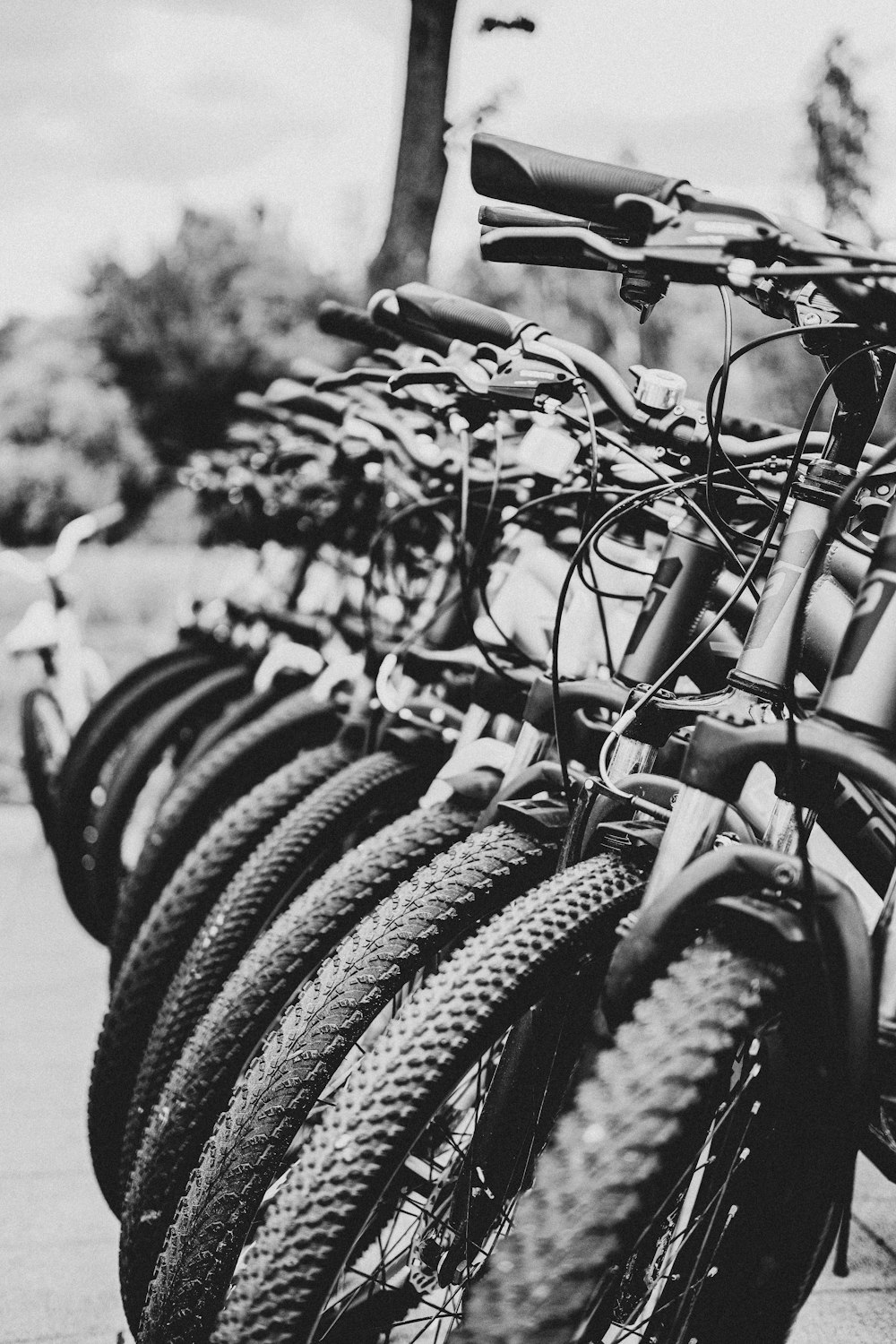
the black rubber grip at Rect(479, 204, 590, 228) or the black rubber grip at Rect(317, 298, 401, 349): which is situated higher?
the black rubber grip at Rect(479, 204, 590, 228)

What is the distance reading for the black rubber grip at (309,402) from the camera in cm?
264

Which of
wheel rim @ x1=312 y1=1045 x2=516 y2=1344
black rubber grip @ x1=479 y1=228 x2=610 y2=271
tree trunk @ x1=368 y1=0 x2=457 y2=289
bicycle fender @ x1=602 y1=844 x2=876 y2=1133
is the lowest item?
wheel rim @ x1=312 y1=1045 x2=516 y2=1344

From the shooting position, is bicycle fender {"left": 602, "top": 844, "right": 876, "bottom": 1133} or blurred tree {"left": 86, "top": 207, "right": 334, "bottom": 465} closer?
bicycle fender {"left": 602, "top": 844, "right": 876, "bottom": 1133}

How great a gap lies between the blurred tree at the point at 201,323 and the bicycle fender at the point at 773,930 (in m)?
11.3

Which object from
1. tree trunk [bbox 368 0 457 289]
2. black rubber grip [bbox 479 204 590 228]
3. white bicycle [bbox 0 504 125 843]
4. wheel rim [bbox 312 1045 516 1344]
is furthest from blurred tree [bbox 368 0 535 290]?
wheel rim [bbox 312 1045 516 1344]

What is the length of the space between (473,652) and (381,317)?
58 centimetres

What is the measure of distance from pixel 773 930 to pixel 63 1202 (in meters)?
1.73

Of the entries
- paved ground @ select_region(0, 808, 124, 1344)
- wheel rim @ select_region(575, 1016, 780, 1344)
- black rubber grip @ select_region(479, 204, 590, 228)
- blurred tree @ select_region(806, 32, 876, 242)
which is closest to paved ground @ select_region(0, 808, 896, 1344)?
paved ground @ select_region(0, 808, 124, 1344)

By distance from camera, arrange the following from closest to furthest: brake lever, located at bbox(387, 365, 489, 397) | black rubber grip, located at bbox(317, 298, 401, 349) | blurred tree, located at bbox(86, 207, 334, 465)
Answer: brake lever, located at bbox(387, 365, 489, 397), black rubber grip, located at bbox(317, 298, 401, 349), blurred tree, located at bbox(86, 207, 334, 465)

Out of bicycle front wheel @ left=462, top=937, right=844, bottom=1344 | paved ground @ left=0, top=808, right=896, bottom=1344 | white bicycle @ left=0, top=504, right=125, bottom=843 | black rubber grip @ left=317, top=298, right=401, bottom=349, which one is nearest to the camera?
bicycle front wheel @ left=462, top=937, right=844, bottom=1344

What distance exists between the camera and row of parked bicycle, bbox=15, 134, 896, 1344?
1.02 meters

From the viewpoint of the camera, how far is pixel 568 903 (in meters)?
1.23

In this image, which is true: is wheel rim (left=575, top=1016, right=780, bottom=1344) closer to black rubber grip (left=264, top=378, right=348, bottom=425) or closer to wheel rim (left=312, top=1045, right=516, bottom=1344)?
wheel rim (left=312, top=1045, right=516, bottom=1344)

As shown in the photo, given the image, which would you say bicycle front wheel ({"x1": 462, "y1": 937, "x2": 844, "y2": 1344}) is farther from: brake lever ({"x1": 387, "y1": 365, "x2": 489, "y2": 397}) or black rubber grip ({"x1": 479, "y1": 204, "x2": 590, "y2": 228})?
brake lever ({"x1": 387, "y1": 365, "x2": 489, "y2": 397})
